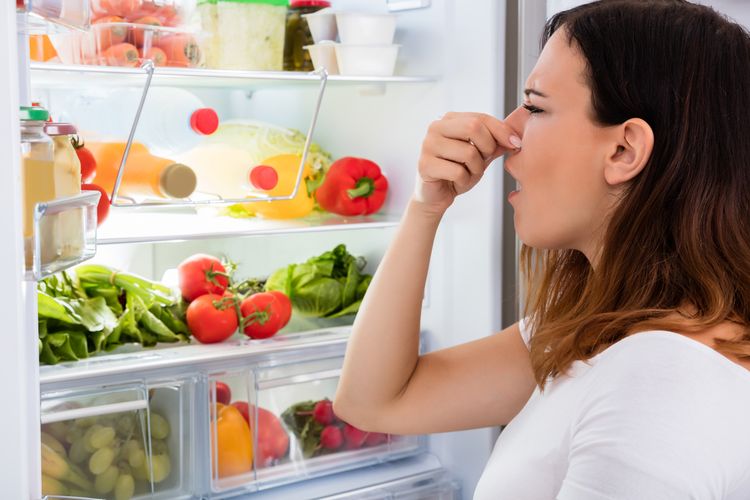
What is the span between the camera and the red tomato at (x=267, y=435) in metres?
1.95

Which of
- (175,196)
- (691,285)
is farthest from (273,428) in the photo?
(691,285)

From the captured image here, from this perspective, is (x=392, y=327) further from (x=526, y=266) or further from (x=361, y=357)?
(x=526, y=266)

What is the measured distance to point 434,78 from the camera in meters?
2.04

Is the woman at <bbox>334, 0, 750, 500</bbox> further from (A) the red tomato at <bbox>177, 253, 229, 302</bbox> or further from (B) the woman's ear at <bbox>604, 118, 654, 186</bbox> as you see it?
(A) the red tomato at <bbox>177, 253, 229, 302</bbox>

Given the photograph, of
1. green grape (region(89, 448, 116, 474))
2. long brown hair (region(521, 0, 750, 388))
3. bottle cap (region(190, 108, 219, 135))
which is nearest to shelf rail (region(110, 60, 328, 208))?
bottle cap (region(190, 108, 219, 135))

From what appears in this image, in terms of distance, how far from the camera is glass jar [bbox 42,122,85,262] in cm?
104

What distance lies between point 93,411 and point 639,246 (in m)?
1.10

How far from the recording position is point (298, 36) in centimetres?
209

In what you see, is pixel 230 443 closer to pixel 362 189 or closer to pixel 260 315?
pixel 260 315

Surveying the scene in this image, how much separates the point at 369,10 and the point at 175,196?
71 cm

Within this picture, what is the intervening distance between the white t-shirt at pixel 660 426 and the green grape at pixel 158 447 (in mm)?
1101

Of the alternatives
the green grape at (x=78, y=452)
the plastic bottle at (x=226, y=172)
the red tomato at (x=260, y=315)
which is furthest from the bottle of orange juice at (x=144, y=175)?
the green grape at (x=78, y=452)

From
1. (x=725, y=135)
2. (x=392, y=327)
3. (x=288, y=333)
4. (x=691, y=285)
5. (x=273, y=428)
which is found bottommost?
(x=273, y=428)

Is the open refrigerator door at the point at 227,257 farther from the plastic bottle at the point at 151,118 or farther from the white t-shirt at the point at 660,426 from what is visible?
the white t-shirt at the point at 660,426
